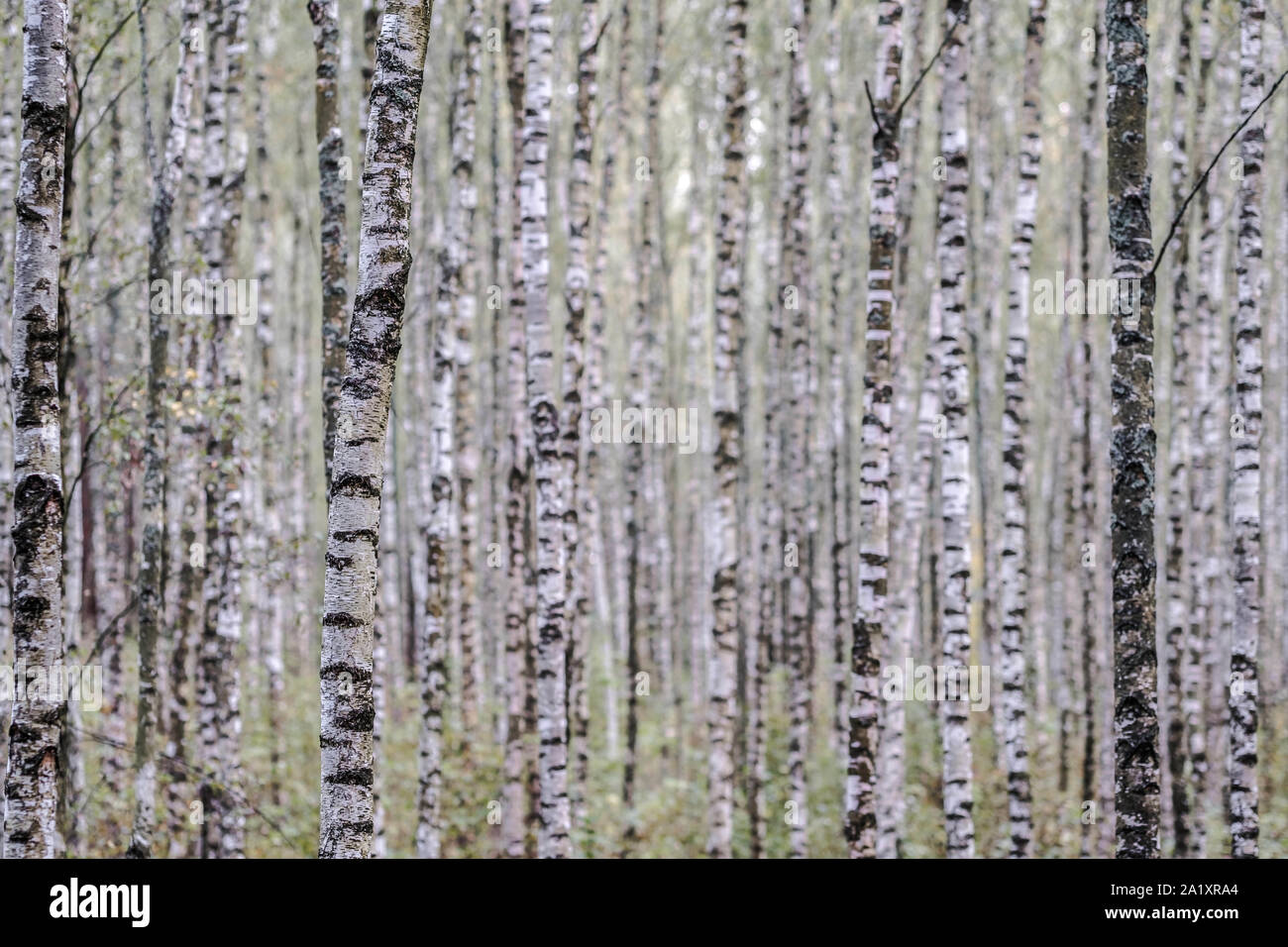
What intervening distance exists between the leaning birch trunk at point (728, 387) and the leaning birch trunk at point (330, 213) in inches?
Answer: 124

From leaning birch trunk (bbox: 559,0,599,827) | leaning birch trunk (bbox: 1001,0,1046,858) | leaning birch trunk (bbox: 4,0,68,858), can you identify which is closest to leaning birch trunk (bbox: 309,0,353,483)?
leaning birch trunk (bbox: 559,0,599,827)

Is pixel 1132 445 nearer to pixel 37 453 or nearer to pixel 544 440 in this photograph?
pixel 544 440

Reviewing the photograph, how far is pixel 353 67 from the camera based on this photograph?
18188 mm

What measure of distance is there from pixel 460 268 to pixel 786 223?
5.28 metres

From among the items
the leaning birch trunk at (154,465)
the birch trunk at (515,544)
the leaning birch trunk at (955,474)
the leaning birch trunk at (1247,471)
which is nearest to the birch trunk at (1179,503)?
the leaning birch trunk at (1247,471)

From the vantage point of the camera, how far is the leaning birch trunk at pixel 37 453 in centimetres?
574

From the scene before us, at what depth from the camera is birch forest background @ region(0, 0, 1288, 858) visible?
6.25m

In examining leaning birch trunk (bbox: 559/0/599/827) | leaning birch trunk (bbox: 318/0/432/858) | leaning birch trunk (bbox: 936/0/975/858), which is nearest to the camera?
leaning birch trunk (bbox: 318/0/432/858)

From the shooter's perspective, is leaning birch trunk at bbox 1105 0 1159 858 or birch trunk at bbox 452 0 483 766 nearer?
leaning birch trunk at bbox 1105 0 1159 858

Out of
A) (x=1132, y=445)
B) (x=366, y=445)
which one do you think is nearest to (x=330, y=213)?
(x=366, y=445)

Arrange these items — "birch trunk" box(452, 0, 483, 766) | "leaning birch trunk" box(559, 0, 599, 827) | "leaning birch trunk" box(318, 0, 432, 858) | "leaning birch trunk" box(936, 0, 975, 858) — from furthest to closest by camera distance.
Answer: "birch trunk" box(452, 0, 483, 766) < "leaning birch trunk" box(559, 0, 599, 827) < "leaning birch trunk" box(936, 0, 975, 858) < "leaning birch trunk" box(318, 0, 432, 858)

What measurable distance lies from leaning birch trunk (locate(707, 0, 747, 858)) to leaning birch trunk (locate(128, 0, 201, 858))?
4745 millimetres

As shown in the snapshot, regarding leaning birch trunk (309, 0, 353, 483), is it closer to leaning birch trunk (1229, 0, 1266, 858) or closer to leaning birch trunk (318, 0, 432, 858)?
leaning birch trunk (318, 0, 432, 858)

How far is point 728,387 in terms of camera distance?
9570mm
